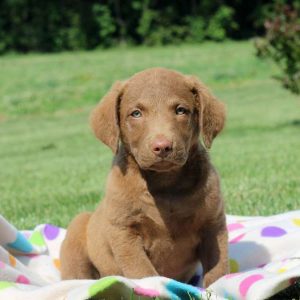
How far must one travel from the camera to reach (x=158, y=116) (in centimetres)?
353

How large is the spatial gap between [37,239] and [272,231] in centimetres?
163

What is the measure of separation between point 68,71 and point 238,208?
2235 cm

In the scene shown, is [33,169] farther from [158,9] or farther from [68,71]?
[158,9]

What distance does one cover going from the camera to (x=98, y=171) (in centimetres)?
939

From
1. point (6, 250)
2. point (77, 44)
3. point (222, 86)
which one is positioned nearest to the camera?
point (6, 250)

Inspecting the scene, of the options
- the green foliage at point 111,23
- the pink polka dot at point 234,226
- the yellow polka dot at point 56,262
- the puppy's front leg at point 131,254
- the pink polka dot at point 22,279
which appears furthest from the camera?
the green foliage at point 111,23

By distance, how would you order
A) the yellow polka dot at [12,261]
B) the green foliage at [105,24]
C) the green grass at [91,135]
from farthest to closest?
the green foliage at [105,24]
the green grass at [91,135]
the yellow polka dot at [12,261]

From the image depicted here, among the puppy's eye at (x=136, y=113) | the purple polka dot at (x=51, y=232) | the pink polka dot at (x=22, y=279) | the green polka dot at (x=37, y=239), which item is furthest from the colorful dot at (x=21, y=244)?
the puppy's eye at (x=136, y=113)

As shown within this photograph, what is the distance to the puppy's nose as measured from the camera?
10.9 feet

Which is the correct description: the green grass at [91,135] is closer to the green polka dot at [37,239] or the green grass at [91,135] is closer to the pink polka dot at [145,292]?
the green polka dot at [37,239]

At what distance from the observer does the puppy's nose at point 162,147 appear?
130 inches

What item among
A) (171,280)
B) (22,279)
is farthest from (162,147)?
→ (22,279)

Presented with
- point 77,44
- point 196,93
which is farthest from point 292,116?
point 77,44

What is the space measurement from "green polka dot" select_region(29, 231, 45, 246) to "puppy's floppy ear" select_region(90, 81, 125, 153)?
1419 mm
